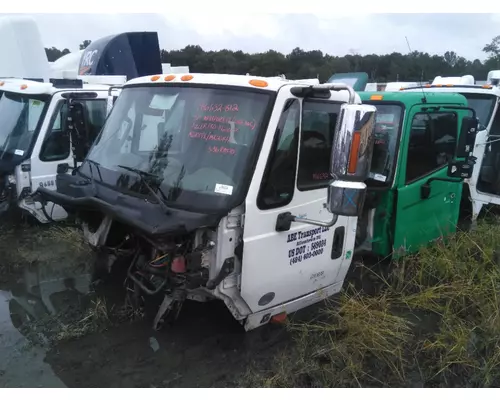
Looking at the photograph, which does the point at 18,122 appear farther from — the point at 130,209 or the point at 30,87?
the point at 130,209

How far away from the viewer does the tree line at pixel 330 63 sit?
7520mm

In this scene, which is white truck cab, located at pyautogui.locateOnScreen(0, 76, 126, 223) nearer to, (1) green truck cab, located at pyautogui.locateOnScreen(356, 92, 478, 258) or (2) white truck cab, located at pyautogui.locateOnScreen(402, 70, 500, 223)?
(1) green truck cab, located at pyautogui.locateOnScreen(356, 92, 478, 258)

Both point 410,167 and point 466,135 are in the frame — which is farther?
point 410,167

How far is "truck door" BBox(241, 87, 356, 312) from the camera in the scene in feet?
10.9

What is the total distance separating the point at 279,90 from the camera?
338 cm

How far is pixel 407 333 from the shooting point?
4004 millimetres

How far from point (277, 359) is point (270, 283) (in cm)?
56

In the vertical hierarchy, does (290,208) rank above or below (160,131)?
below

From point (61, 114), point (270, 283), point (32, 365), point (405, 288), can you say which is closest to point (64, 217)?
point (61, 114)

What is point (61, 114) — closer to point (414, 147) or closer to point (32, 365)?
point (32, 365)

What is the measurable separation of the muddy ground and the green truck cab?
1705 millimetres

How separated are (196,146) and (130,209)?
25.0 inches

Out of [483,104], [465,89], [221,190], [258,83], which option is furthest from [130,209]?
[465,89]

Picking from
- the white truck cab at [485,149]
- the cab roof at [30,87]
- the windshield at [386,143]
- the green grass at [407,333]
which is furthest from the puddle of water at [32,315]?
the white truck cab at [485,149]
